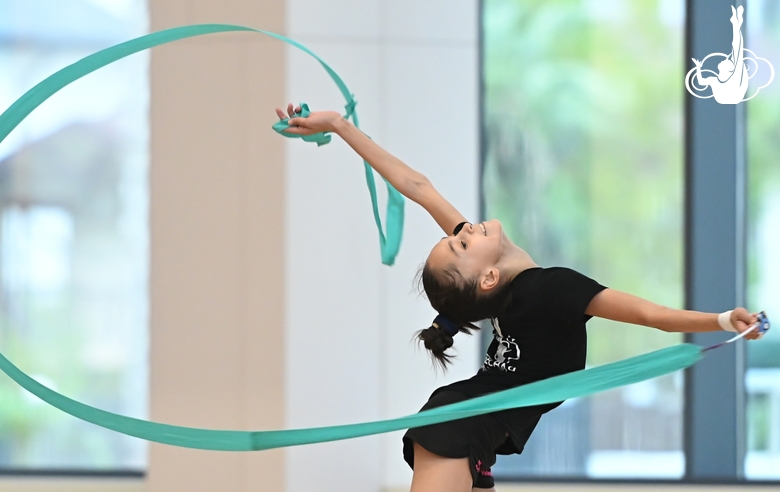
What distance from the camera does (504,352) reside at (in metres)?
2.20

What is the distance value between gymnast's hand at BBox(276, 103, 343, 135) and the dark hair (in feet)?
1.57

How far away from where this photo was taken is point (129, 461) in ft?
13.1

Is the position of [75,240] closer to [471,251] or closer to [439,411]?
[471,251]

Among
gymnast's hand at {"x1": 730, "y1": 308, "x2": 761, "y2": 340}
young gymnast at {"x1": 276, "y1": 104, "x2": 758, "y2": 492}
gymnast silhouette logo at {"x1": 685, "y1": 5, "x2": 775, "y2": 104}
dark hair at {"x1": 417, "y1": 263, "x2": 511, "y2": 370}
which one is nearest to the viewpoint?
gymnast's hand at {"x1": 730, "y1": 308, "x2": 761, "y2": 340}

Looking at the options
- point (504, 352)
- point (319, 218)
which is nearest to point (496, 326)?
point (504, 352)

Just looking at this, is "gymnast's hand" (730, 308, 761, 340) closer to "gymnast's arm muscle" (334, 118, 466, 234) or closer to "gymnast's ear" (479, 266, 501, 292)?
"gymnast's ear" (479, 266, 501, 292)

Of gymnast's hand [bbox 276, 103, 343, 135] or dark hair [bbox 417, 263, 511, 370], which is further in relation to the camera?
gymnast's hand [bbox 276, 103, 343, 135]

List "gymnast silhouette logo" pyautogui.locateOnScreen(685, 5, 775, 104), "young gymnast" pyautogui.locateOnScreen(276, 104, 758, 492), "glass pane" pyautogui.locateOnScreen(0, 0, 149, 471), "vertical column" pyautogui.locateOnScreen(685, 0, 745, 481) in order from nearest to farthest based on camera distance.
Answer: "young gymnast" pyautogui.locateOnScreen(276, 104, 758, 492) < "gymnast silhouette logo" pyautogui.locateOnScreen(685, 5, 775, 104) < "vertical column" pyautogui.locateOnScreen(685, 0, 745, 481) < "glass pane" pyautogui.locateOnScreen(0, 0, 149, 471)

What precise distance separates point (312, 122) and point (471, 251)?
0.55 m

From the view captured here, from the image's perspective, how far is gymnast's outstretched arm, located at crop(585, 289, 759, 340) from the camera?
179cm

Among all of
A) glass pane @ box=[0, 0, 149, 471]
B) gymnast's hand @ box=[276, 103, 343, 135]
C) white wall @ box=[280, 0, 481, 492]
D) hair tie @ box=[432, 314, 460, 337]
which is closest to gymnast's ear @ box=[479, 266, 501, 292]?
hair tie @ box=[432, 314, 460, 337]

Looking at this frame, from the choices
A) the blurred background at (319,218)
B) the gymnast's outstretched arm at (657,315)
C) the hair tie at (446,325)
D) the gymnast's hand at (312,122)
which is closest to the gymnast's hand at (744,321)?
the gymnast's outstretched arm at (657,315)

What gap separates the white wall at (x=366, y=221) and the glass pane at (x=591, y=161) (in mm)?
225

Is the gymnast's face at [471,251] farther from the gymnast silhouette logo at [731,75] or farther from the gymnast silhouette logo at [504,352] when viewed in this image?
the gymnast silhouette logo at [731,75]
